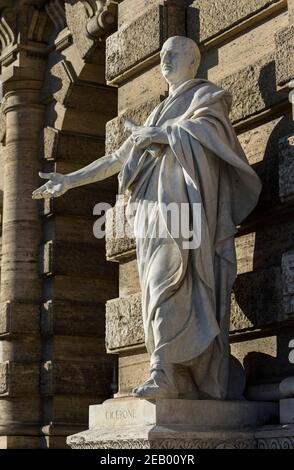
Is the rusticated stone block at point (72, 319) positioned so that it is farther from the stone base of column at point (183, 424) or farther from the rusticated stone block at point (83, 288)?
the stone base of column at point (183, 424)

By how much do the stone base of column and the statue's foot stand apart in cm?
5

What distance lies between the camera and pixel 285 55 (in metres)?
8.30

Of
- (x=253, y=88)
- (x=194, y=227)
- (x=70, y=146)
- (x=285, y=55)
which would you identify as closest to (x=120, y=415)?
(x=194, y=227)

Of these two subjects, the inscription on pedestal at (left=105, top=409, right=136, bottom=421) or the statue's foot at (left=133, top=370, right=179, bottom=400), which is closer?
the statue's foot at (left=133, top=370, right=179, bottom=400)

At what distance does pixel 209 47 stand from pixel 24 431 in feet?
16.3

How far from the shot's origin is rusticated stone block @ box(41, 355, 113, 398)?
488 inches

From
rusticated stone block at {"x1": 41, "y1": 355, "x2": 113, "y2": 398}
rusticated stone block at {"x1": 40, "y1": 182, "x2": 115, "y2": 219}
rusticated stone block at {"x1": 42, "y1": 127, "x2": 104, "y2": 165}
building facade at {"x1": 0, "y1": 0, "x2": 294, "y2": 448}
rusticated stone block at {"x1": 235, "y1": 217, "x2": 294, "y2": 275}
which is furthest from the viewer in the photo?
rusticated stone block at {"x1": 42, "y1": 127, "x2": 104, "y2": 165}

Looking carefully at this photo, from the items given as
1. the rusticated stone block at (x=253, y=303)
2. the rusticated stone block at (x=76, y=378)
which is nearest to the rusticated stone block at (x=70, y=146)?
the rusticated stone block at (x=76, y=378)

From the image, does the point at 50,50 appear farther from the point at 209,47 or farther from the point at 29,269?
the point at 209,47

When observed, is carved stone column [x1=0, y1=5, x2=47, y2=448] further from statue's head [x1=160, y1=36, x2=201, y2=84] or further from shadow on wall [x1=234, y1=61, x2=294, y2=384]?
statue's head [x1=160, y1=36, x2=201, y2=84]

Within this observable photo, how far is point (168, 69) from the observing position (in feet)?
28.3

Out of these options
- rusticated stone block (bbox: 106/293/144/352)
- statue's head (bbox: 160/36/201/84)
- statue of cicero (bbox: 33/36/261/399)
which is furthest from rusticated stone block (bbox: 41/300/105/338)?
statue's head (bbox: 160/36/201/84)

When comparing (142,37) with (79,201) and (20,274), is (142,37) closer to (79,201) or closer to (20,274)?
(79,201)

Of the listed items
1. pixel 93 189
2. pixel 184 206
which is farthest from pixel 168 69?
pixel 93 189
